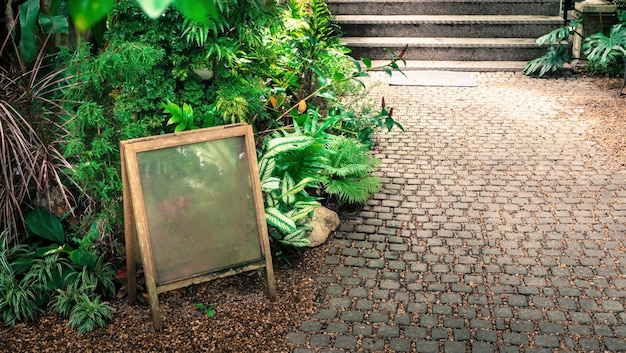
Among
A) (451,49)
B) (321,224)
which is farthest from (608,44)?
(321,224)

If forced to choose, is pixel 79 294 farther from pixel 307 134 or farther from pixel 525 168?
pixel 525 168

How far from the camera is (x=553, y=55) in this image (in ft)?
30.3

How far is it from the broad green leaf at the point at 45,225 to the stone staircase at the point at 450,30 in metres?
6.59

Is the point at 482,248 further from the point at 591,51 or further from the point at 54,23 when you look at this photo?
the point at 591,51

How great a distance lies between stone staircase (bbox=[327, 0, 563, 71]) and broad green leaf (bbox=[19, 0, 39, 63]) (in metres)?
6.18

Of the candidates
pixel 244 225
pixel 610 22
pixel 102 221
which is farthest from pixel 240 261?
pixel 610 22

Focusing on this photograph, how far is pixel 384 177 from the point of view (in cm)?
609

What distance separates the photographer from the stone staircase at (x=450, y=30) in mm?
9828

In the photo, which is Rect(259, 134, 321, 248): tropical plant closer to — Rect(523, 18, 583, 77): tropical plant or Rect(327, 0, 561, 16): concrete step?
Rect(523, 18, 583, 77): tropical plant

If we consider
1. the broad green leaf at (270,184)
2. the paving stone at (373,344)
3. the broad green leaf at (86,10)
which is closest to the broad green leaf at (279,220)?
the broad green leaf at (270,184)

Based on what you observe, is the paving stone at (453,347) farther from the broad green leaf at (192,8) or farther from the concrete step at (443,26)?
the concrete step at (443,26)

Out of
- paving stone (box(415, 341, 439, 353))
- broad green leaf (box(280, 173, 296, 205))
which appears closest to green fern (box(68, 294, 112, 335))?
broad green leaf (box(280, 173, 296, 205))

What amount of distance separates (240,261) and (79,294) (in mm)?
1003

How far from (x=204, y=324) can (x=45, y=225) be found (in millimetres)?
1237
